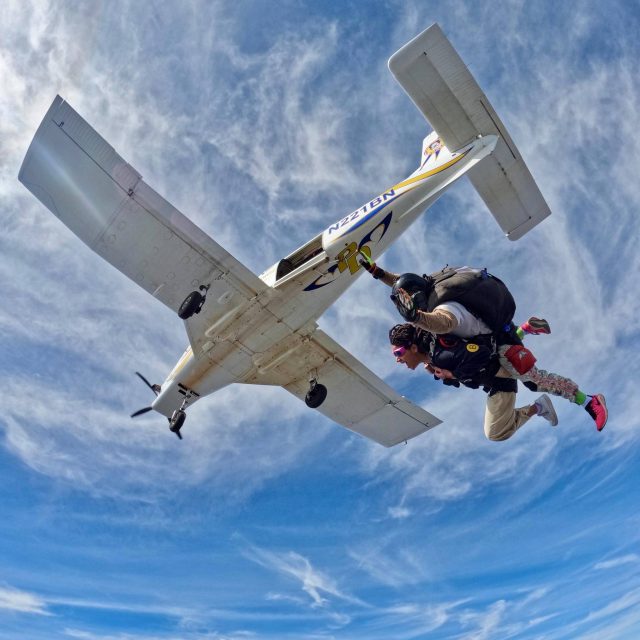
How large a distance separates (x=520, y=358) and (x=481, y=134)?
5.55 meters

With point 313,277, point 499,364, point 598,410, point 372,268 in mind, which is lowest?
point 598,410

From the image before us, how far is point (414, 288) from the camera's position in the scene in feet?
16.2

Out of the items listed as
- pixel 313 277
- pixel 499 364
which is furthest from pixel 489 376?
pixel 313 277

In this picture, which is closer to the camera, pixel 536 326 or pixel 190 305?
pixel 536 326

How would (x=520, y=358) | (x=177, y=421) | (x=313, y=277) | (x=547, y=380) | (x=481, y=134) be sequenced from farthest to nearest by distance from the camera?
(x=177, y=421) → (x=313, y=277) → (x=481, y=134) → (x=547, y=380) → (x=520, y=358)

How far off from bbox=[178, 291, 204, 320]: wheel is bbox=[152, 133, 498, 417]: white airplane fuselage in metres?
0.76

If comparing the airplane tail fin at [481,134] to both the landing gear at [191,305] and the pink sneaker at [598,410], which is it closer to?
the pink sneaker at [598,410]

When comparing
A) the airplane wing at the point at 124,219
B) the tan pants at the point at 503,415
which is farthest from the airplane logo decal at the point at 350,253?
the tan pants at the point at 503,415

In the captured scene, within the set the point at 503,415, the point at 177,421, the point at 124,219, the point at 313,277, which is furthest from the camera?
the point at 177,421

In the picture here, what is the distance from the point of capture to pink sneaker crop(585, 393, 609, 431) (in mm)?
5516

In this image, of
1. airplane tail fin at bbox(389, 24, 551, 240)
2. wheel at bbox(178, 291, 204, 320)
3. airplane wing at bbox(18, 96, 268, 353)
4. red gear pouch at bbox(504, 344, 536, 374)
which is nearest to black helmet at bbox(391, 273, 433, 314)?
red gear pouch at bbox(504, 344, 536, 374)

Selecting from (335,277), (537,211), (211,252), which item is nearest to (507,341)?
(537,211)

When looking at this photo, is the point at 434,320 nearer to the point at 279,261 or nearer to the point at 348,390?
the point at 279,261

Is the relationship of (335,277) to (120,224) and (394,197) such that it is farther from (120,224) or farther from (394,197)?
(120,224)
